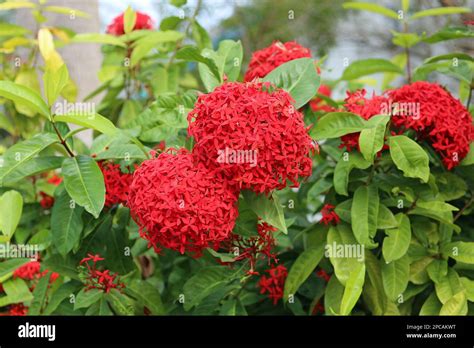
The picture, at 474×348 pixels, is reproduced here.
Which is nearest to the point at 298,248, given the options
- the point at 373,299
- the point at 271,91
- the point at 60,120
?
the point at 373,299

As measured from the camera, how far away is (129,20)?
219 cm

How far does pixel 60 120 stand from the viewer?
161 centimetres

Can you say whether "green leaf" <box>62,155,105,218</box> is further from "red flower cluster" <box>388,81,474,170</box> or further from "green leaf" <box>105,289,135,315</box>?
"red flower cluster" <box>388,81,474,170</box>

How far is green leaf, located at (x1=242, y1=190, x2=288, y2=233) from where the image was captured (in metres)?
1.42

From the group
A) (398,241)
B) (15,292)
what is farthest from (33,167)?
(398,241)

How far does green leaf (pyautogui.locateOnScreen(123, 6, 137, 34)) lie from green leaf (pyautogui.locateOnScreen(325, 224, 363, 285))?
965mm

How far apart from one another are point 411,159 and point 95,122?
2.46ft

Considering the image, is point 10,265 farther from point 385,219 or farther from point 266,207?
point 385,219

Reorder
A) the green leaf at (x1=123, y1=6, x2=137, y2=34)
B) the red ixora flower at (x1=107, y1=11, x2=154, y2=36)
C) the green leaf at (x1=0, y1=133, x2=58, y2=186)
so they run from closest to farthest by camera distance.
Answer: the green leaf at (x1=0, y1=133, x2=58, y2=186)
the green leaf at (x1=123, y1=6, x2=137, y2=34)
the red ixora flower at (x1=107, y1=11, x2=154, y2=36)

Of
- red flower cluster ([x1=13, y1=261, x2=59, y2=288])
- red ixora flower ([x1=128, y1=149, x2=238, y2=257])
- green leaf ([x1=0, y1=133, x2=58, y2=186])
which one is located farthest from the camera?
red flower cluster ([x1=13, y1=261, x2=59, y2=288])

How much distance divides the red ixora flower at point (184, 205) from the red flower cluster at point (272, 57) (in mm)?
499

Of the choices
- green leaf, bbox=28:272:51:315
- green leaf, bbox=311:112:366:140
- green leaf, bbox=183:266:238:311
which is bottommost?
green leaf, bbox=28:272:51:315

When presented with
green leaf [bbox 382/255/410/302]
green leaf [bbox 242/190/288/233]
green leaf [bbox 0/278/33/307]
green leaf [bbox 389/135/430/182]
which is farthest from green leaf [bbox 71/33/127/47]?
green leaf [bbox 382/255/410/302]
